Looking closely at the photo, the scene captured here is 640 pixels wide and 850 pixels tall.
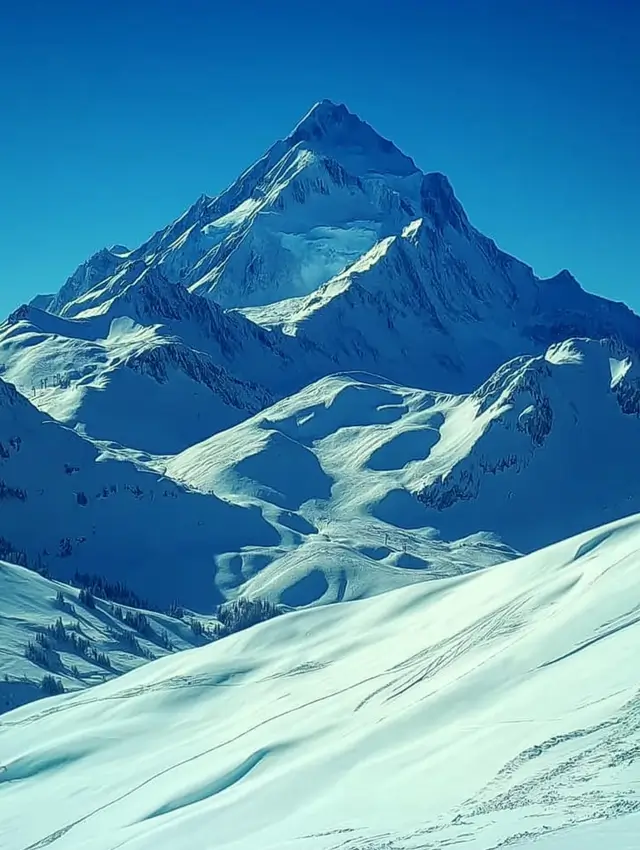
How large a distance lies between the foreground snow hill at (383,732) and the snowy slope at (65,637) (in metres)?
57.2

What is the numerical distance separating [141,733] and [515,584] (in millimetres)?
21614

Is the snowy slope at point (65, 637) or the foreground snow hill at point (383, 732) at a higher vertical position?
the snowy slope at point (65, 637)

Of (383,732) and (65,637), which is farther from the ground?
(65,637)

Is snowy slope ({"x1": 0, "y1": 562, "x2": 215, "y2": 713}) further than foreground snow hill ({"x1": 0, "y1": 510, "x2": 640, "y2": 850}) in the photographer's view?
Yes

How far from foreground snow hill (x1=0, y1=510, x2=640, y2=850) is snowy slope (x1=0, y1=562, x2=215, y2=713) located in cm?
5725

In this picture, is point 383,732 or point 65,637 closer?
point 383,732

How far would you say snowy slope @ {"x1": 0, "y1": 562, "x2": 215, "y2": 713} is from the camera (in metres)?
134

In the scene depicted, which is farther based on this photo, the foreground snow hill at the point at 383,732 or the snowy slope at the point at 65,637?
the snowy slope at the point at 65,637

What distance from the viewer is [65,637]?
14762 centimetres

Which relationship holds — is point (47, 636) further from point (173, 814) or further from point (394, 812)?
point (394, 812)

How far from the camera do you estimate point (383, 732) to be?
4666 cm

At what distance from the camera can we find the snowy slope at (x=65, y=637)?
13375 centimetres

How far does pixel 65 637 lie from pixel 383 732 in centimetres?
10732

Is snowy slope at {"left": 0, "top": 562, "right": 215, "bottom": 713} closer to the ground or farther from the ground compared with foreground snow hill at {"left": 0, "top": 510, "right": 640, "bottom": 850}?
farther from the ground
